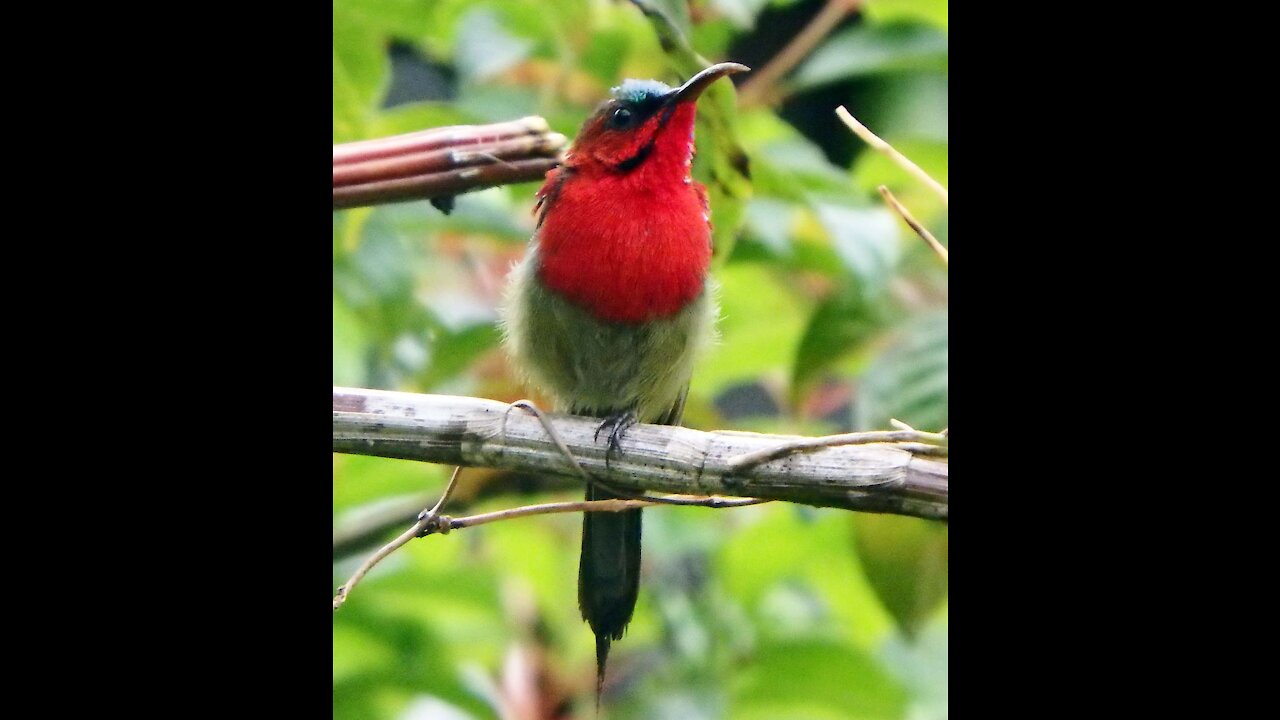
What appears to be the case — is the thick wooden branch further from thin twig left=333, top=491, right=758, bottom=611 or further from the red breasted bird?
the red breasted bird

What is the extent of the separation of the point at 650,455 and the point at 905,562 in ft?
2.32

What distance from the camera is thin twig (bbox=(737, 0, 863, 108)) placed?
3260mm

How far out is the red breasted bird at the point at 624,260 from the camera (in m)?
2.56

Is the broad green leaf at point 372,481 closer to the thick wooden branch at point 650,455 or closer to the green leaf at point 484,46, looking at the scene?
the green leaf at point 484,46

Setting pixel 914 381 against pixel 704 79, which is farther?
pixel 914 381

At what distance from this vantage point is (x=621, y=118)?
266cm

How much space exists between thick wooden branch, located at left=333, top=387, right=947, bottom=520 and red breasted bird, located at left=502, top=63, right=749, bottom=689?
22.1 inches

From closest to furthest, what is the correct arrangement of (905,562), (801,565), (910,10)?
1. (905,562)
2. (910,10)
3. (801,565)

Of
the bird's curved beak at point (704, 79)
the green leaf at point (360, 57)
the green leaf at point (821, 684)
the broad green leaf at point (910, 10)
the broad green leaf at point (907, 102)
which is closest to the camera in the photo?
the bird's curved beak at point (704, 79)

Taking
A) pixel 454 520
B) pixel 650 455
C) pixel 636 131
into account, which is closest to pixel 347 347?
pixel 636 131

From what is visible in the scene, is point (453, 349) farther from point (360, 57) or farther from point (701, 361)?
Result: point (360, 57)

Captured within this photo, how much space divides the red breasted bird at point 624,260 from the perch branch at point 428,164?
0.51 meters

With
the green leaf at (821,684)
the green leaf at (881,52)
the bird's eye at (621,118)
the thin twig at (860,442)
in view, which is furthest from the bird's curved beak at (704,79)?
the green leaf at (821,684)

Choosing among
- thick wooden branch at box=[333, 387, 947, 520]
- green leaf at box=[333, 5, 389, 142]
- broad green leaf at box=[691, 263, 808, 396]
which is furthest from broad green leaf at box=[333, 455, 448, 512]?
thick wooden branch at box=[333, 387, 947, 520]
